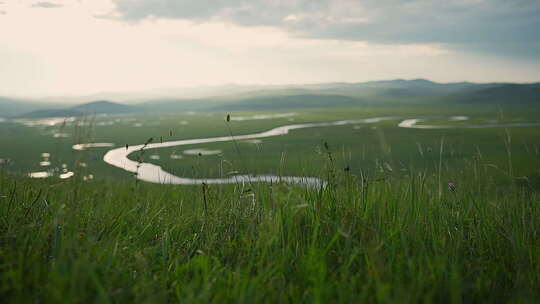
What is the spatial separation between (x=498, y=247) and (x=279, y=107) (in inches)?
6237

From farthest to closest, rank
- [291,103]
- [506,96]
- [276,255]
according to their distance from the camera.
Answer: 1. [291,103]
2. [506,96]
3. [276,255]

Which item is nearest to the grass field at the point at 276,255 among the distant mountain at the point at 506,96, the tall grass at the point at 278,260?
the tall grass at the point at 278,260

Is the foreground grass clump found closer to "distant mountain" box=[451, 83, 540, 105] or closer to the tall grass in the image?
the tall grass

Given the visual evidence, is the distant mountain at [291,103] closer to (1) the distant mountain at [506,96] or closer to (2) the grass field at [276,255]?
(1) the distant mountain at [506,96]

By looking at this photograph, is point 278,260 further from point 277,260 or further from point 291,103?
point 291,103

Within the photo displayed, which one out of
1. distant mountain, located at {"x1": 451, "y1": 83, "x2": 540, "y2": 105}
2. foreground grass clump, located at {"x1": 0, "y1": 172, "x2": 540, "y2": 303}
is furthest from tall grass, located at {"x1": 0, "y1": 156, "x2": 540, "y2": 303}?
distant mountain, located at {"x1": 451, "y1": 83, "x2": 540, "y2": 105}

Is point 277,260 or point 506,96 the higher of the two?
point 506,96

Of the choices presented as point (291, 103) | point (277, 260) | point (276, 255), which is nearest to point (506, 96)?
point (291, 103)

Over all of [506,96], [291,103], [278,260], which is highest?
[291,103]

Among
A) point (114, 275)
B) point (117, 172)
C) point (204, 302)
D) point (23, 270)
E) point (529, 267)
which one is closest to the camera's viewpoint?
point (204, 302)

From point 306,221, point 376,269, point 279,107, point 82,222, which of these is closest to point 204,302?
point 376,269

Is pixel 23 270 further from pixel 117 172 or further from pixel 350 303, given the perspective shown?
pixel 117 172

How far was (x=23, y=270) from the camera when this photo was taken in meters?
2.46

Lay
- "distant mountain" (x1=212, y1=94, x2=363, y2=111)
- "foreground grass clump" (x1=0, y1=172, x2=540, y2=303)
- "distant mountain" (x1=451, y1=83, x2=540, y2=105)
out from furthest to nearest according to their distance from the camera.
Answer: "distant mountain" (x1=212, y1=94, x2=363, y2=111), "distant mountain" (x1=451, y1=83, x2=540, y2=105), "foreground grass clump" (x1=0, y1=172, x2=540, y2=303)
